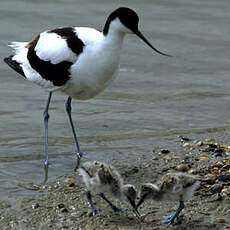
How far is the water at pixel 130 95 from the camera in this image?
24.7 ft

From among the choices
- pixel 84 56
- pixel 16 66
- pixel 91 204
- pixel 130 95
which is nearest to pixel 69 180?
pixel 91 204

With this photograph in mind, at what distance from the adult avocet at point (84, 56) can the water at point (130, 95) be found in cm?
41

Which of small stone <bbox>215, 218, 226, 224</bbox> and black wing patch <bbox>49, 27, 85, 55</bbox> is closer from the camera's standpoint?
small stone <bbox>215, 218, 226, 224</bbox>

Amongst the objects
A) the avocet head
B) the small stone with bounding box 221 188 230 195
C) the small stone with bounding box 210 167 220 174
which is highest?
the avocet head

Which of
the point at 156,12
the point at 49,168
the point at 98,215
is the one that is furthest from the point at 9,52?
the point at 98,215

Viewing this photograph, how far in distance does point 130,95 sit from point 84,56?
256 cm

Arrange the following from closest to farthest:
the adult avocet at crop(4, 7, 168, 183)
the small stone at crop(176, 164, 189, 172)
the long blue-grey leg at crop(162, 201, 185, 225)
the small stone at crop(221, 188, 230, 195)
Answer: the long blue-grey leg at crop(162, 201, 185, 225)
the small stone at crop(221, 188, 230, 195)
the small stone at crop(176, 164, 189, 172)
the adult avocet at crop(4, 7, 168, 183)

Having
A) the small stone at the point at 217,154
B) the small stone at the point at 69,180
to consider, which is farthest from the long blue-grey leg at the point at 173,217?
the small stone at the point at 217,154

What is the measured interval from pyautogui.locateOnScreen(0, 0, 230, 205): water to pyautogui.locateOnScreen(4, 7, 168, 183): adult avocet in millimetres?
407

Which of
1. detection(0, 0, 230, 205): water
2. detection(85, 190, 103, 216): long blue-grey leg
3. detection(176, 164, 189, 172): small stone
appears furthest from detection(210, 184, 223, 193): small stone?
detection(0, 0, 230, 205): water

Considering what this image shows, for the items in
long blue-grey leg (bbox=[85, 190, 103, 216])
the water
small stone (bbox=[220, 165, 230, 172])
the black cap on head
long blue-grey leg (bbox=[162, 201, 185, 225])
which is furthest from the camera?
the water

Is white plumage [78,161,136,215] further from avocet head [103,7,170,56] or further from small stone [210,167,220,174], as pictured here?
avocet head [103,7,170,56]

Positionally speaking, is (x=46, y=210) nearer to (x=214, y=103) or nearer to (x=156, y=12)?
(x=214, y=103)

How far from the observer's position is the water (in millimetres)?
7543
